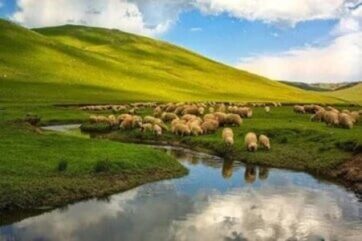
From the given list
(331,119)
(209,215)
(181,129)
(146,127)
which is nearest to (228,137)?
(181,129)

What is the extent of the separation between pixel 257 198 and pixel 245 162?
998 cm

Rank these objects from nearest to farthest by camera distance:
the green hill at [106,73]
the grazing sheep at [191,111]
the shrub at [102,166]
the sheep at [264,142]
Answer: the shrub at [102,166] → the sheep at [264,142] → the grazing sheep at [191,111] → the green hill at [106,73]

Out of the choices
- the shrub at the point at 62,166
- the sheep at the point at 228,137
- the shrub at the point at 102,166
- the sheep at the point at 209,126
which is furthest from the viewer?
the sheep at the point at 209,126

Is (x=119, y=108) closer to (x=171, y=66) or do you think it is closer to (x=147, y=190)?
(x=147, y=190)

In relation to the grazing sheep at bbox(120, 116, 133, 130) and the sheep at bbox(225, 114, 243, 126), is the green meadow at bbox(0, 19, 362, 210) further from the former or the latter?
the sheep at bbox(225, 114, 243, 126)

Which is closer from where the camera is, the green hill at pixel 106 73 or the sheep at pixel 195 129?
the sheep at pixel 195 129

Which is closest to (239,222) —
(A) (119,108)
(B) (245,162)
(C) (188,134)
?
(B) (245,162)

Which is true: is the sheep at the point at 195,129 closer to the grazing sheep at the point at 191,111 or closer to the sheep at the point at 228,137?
the sheep at the point at 228,137

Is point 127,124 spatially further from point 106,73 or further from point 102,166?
point 106,73

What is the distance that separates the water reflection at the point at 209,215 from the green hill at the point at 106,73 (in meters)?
65.7

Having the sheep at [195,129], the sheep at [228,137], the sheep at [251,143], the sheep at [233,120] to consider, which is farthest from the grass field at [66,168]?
the sheep at [233,120]

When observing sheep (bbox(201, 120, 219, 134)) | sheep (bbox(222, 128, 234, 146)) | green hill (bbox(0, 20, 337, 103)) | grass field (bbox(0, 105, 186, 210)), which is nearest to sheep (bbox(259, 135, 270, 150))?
sheep (bbox(222, 128, 234, 146))

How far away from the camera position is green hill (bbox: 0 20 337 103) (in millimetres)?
110344

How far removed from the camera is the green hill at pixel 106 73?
110344 millimetres
